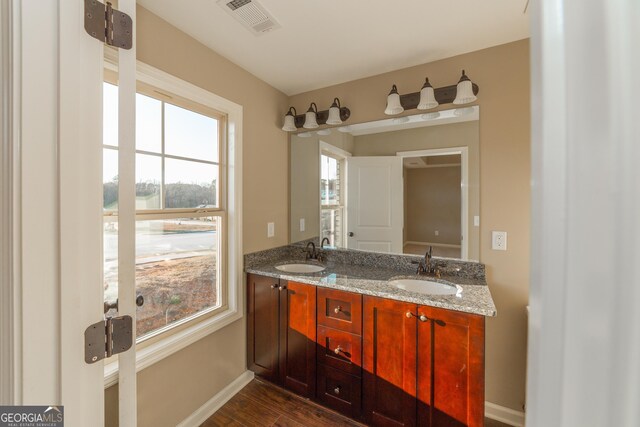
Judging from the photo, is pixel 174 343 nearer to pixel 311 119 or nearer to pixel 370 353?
pixel 370 353

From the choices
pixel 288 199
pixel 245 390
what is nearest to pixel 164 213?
pixel 288 199

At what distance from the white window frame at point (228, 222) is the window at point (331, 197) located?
2.71 ft

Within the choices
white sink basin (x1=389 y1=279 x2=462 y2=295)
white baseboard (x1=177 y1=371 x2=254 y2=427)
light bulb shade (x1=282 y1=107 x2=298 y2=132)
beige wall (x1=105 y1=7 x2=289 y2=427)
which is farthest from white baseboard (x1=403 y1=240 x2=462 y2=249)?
white baseboard (x1=177 y1=371 x2=254 y2=427)

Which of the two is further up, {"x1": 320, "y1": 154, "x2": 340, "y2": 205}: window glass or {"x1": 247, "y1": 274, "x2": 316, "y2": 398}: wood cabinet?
{"x1": 320, "y1": 154, "x2": 340, "y2": 205}: window glass

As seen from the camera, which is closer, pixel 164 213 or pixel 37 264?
pixel 37 264

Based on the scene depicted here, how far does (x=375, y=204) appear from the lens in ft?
7.58

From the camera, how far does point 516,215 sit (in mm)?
1732

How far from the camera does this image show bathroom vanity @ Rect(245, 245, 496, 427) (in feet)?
4.51

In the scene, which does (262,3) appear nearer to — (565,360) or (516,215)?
(565,360)

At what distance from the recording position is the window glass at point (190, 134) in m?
1.66

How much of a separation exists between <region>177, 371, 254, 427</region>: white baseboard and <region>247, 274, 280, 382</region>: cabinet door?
10cm

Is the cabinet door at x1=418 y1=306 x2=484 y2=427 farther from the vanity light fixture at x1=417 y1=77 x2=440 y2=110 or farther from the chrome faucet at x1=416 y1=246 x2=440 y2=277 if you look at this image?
the vanity light fixture at x1=417 y1=77 x2=440 y2=110

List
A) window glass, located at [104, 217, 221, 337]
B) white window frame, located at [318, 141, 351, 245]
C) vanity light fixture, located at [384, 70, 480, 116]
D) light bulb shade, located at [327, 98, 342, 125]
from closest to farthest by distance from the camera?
window glass, located at [104, 217, 221, 337] → vanity light fixture, located at [384, 70, 480, 116] → light bulb shade, located at [327, 98, 342, 125] → white window frame, located at [318, 141, 351, 245]

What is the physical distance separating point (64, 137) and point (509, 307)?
92.2 inches
